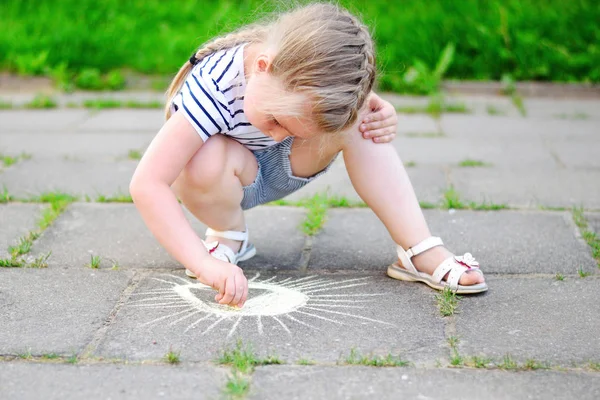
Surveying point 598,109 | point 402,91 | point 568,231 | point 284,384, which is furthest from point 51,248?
point 598,109

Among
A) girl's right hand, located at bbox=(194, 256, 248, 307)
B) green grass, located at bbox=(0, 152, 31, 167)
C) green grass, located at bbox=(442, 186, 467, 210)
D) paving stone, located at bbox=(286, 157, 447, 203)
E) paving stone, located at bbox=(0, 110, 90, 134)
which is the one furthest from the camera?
paving stone, located at bbox=(0, 110, 90, 134)

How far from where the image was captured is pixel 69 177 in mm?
3322

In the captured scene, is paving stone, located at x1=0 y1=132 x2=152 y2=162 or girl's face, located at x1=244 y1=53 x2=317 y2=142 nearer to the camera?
girl's face, located at x1=244 y1=53 x2=317 y2=142

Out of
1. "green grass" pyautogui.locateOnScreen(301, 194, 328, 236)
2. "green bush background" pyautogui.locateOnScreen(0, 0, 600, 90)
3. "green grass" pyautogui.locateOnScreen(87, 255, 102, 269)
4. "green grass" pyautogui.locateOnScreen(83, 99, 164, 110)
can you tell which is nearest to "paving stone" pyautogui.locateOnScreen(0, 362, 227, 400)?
"green grass" pyautogui.locateOnScreen(87, 255, 102, 269)

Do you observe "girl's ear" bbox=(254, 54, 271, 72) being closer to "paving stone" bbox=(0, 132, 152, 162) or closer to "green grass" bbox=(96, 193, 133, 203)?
"green grass" bbox=(96, 193, 133, 203)

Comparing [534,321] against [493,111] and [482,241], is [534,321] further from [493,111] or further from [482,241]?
[493,111]

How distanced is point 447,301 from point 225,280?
58 cm

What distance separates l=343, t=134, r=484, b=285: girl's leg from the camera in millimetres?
2295

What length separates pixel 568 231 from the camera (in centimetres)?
272

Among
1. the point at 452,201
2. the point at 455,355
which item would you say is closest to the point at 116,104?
the point at 452,201

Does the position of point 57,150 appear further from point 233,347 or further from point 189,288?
point 233,347

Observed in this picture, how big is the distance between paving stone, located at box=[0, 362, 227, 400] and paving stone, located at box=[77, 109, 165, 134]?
2.40m

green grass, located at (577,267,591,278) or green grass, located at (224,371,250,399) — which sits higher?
green grass, located at (224,371,250,399)

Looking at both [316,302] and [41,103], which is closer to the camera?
[316,302]
